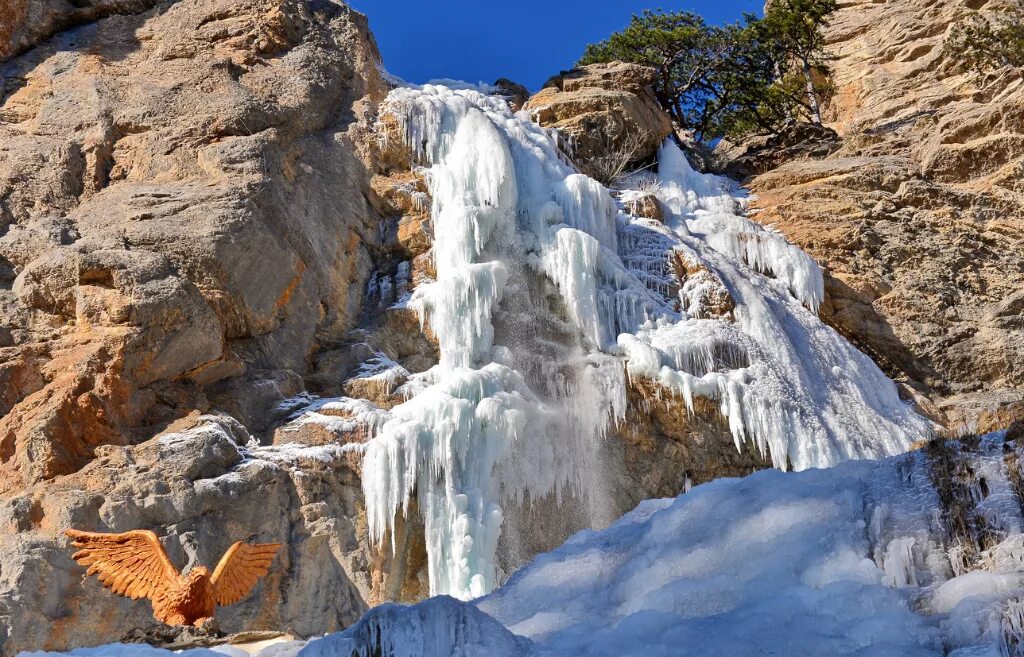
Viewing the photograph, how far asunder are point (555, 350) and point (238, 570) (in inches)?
258

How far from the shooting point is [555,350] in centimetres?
1512

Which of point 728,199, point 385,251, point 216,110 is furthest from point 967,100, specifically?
point 216,110

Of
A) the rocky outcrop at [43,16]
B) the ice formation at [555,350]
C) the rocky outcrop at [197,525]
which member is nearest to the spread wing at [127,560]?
the rocky outcrop at [197,525]

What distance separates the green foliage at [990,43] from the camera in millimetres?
22016

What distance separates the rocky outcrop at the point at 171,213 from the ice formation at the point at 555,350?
137cm

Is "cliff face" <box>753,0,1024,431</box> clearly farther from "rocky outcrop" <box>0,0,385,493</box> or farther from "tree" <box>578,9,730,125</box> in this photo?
"rocky outcrop" <box>0,0,385,493</box>

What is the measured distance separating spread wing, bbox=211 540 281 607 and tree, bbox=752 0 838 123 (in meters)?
18.6

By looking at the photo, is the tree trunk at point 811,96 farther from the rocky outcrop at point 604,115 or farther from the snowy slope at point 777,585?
the snowy slope at point 777,585

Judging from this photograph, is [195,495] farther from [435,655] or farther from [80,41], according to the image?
[80,41]

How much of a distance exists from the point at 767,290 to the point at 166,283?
30.2 feet

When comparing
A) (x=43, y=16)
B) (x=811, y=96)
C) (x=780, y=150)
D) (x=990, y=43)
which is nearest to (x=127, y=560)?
(x=43, y=16)

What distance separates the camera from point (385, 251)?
16.1 metres

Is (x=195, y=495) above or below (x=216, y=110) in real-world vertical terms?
below

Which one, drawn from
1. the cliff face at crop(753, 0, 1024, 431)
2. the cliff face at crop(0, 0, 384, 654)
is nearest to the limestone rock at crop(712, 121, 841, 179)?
the cliff face at crop(753, 0, 1024, 431)
